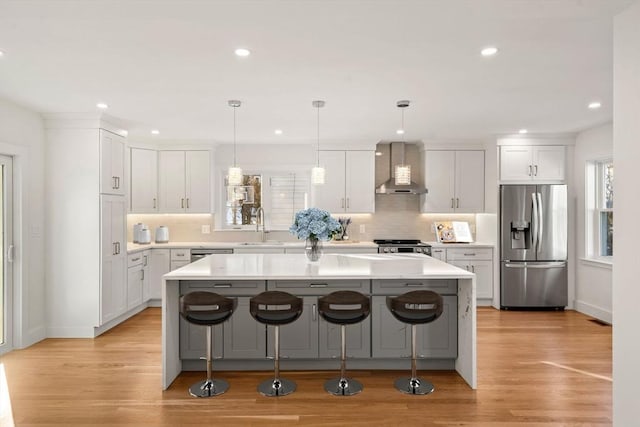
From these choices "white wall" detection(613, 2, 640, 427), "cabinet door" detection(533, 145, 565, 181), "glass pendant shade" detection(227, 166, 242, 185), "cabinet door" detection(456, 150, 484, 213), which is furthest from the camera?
"cabinet door" detection(456, 150, 484, 213)

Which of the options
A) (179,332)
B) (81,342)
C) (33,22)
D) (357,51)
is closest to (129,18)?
(33,22)

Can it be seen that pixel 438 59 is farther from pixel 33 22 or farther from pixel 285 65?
pixel 33 22

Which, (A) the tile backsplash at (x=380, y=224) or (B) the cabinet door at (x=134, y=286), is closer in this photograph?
(B) the cabinet door at (x=134, y=286)

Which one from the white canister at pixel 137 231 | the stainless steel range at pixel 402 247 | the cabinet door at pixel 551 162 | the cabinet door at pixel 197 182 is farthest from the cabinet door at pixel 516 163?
the white canister at pixel 137 231

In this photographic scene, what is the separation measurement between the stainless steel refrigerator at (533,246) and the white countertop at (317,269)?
233 cm

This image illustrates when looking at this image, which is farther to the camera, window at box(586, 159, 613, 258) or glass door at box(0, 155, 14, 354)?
window at box(586, 159, 613, 258)

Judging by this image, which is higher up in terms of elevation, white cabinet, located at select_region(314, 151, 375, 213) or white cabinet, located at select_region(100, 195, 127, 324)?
white cabinet, located at select_region(314, 151, 375, 213)

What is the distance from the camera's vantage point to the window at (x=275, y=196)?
6.74m

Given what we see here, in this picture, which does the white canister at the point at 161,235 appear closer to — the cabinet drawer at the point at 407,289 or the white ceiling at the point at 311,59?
the white ceiling at the point at 311,59

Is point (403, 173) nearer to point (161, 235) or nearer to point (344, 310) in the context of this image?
point (344, 310)

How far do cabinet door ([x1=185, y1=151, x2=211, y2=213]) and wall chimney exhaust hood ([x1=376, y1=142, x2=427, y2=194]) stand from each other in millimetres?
2697

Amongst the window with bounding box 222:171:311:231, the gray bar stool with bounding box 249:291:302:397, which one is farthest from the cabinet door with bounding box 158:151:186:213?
the gray bar stool with bounding box 249:291:302:397

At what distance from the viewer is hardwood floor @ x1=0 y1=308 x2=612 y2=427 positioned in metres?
2.85

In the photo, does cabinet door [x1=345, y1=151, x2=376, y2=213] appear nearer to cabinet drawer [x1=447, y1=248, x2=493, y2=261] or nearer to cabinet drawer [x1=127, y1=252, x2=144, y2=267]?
cabinet drawer [x1=447, y1=248, x2=493, y2=261]
